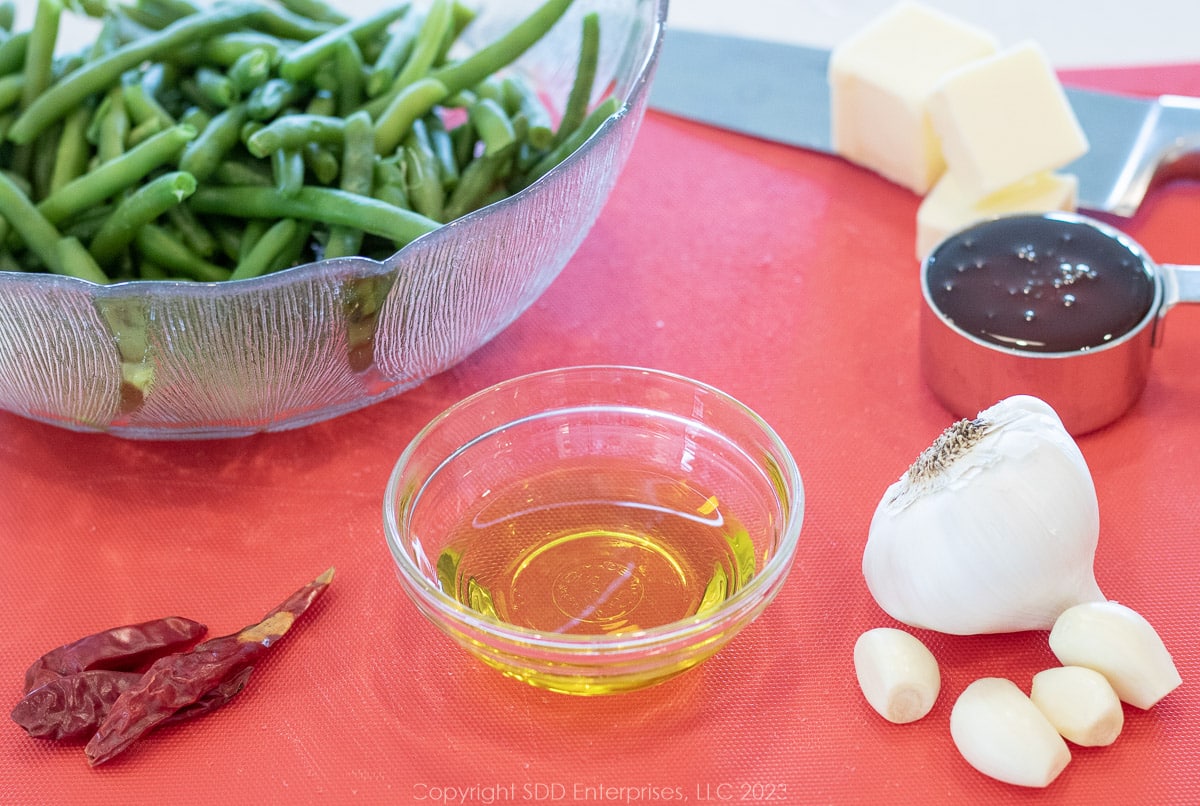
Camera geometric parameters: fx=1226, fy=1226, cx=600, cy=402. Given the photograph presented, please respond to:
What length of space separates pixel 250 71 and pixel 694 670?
2.95 feet

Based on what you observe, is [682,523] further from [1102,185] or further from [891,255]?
[1102,185]

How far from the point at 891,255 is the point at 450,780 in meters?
0.94

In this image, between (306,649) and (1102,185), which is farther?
(1102,185)

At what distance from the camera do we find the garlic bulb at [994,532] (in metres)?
1.04

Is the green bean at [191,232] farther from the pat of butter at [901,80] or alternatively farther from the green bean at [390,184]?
the pat of butter at [901,80]

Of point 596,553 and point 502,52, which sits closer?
point 596,553

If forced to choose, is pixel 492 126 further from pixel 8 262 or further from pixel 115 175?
pixel 8 262

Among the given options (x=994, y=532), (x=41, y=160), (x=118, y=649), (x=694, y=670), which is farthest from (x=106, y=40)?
(x=994, y=532)

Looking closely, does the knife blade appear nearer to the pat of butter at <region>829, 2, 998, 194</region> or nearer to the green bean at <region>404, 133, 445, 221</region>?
the pat of butter at <region>829, 2, 998, 194</region>

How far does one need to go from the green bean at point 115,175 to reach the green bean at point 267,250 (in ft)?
0.50

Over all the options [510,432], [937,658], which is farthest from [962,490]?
[510,432]

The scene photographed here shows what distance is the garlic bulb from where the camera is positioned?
3.42 feet

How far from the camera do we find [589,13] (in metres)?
1.63

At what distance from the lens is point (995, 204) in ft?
5.14
